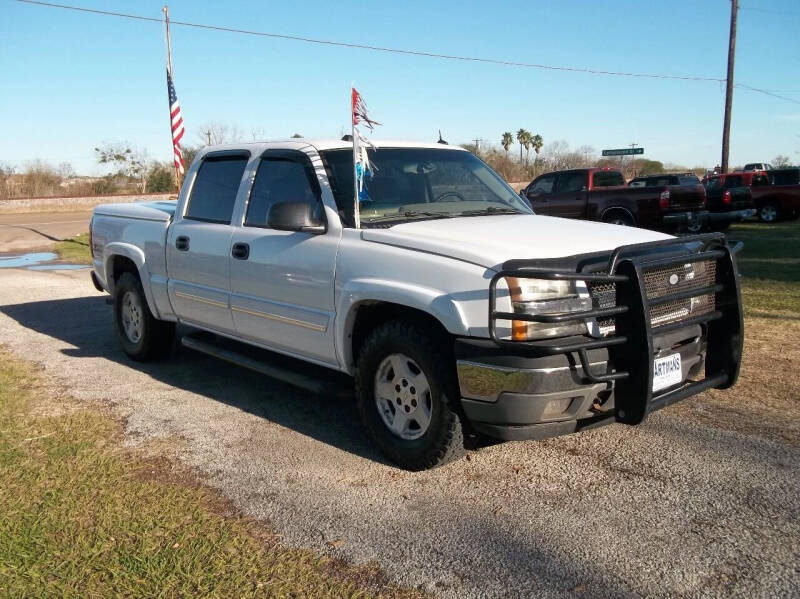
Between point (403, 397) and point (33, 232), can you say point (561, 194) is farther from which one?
point (33, 232)

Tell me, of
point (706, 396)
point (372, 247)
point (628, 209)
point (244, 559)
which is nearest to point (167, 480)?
point (244, 559)

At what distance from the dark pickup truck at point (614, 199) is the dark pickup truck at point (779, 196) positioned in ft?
23.5

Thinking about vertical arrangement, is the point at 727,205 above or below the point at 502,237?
below

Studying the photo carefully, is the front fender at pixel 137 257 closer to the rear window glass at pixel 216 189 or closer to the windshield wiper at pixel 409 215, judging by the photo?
the rear window glass at pixel 216 189

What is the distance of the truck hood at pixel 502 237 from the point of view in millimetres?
3771

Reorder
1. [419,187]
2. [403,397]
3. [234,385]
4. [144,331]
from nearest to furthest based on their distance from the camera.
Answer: [403,397]
[419,187]
[234,385]
[144,331]

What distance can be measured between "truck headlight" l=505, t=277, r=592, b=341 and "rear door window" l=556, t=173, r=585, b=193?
13339mm

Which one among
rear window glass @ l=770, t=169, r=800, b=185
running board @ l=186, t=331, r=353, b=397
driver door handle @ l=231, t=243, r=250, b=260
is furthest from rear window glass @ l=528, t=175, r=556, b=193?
driver door handle @ l=231, t=243, r=250, b=260

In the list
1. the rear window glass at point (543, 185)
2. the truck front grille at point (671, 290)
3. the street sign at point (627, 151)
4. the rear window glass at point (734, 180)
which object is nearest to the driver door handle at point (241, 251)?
the truck front grille at point (671, 290)

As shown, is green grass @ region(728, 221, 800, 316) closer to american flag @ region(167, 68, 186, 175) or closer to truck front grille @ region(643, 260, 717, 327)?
truck front grille @ region(643, 260, 717, 327)

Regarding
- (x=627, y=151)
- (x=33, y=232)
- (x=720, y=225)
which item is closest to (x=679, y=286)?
(x=720, y=225)

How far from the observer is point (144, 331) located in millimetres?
6594

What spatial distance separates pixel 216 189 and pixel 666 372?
3.66 m

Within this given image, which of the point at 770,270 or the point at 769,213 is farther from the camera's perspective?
the point at 769,213
